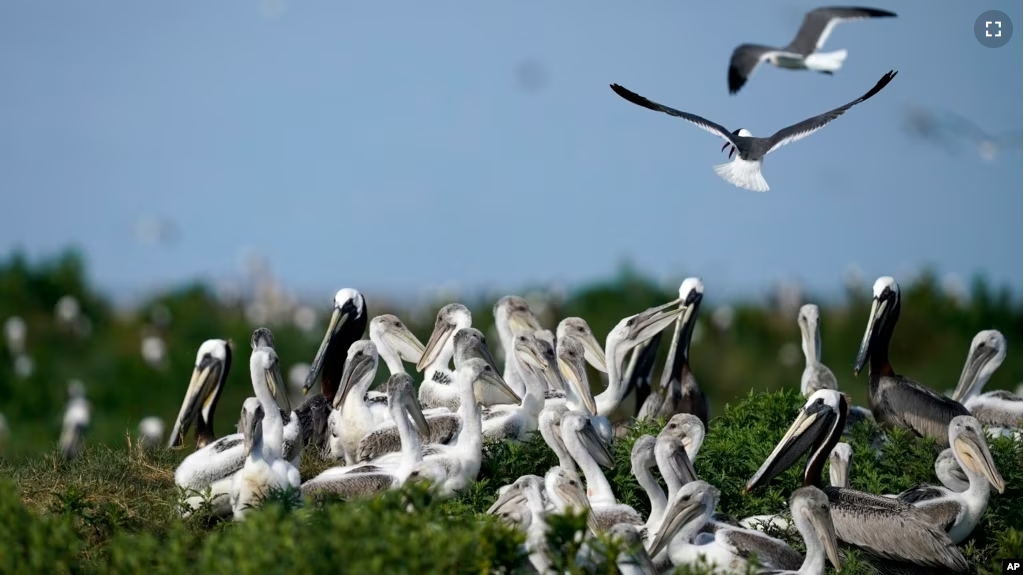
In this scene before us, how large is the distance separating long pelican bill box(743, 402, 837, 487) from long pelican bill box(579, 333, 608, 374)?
2686 mm

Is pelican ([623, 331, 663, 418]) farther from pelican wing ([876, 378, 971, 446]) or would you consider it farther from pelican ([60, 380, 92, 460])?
pelican ([60, 380, 92, 460])

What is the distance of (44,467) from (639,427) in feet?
12.1

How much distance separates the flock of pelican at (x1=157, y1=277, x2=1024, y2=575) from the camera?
30.3ft

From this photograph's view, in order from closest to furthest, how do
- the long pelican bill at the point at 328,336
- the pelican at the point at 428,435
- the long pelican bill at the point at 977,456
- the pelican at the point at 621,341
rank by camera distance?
the long pelican bill at the point at 977,456, the pelican at the point at 428,435, the pelican at the point at 621,341, the long pelican bill at the point at 328,336

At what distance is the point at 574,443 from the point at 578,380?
59.2 inches

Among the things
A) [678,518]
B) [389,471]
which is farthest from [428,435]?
[678,518]

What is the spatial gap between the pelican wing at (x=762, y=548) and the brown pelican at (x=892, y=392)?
2680mm

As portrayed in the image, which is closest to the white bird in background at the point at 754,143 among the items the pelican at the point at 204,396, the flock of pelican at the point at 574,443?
the flock of pelican at the point at 574,443

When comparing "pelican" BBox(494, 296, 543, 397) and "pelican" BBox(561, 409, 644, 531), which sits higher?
"pelican" BBox(494, 296, 543, 397)

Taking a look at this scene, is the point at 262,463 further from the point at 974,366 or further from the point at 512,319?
the point at 974,366

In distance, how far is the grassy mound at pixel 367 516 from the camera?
734cm

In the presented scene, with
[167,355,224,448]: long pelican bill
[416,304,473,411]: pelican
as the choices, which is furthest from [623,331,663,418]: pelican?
[167,355,224,448]: long pelican bill

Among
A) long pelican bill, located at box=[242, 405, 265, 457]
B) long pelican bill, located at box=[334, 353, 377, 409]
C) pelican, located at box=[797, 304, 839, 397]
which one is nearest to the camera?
long pelican bill, located at box=[242, 405, 265, 457]

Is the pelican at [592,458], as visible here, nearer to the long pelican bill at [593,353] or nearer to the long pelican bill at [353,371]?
the long pelican bill at [353,371]
